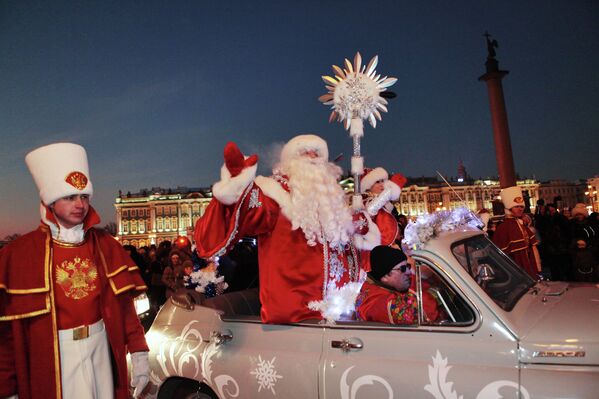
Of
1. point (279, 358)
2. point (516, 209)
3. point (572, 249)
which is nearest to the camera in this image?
point (279, 358)

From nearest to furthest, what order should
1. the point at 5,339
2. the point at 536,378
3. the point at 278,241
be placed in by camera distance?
the point at 536,378
the point at 5,339
the point at 278,241

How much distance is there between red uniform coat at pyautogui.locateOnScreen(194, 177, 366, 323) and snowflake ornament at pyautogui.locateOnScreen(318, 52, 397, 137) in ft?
3.37

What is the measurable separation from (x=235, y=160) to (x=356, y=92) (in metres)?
1.46

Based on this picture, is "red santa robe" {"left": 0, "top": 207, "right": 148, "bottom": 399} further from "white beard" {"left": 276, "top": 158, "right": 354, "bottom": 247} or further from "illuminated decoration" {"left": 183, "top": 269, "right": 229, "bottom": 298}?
"illuminated decoration" {"left": 183, "top": 269, "right": 229, "bottom": 298}

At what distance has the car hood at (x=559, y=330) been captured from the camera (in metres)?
2.24

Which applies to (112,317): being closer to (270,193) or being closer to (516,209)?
(270,193)

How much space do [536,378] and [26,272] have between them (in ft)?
9.14

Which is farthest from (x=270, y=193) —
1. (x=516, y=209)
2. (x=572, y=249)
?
(x=572, y=249)

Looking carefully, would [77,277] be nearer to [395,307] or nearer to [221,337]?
[221,337]

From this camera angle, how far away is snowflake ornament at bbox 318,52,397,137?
13.0 feet

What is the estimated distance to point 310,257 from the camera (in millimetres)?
3426

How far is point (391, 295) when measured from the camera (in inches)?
122

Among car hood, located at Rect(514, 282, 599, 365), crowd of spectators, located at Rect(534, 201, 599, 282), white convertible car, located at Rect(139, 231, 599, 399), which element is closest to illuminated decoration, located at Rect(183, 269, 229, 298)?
white convertible car, located at Rect(139, 231, 599, 399)

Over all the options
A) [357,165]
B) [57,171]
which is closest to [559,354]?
[357,165]
